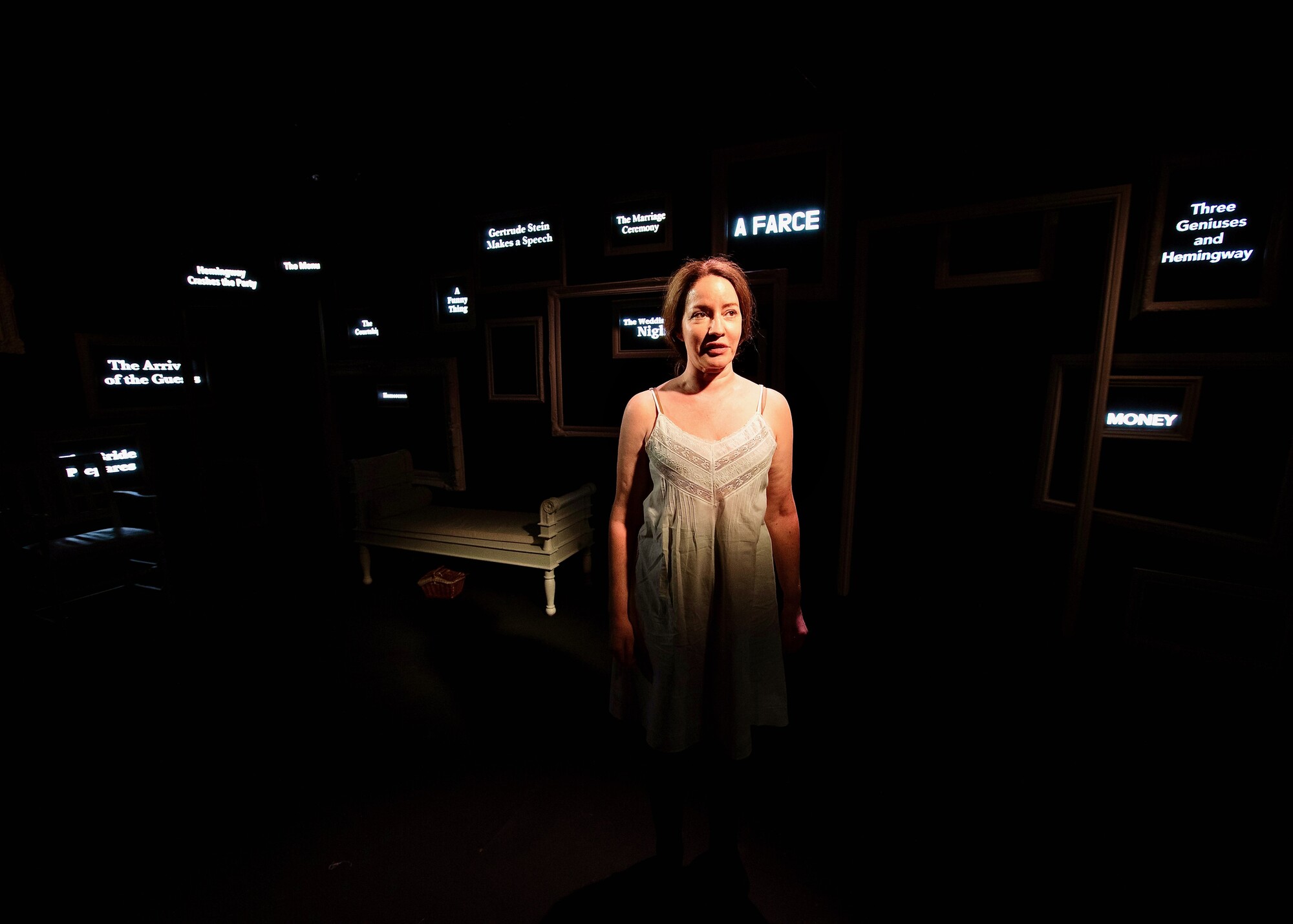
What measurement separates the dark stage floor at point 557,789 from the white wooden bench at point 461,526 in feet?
2.14

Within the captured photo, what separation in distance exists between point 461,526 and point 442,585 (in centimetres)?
44

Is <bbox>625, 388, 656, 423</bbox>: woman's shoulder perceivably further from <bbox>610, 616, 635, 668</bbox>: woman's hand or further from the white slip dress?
<bbox>610, 616, 635, 668</bbox>: woman's hand

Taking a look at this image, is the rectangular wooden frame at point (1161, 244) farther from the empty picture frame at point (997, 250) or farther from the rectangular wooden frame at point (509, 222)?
the rectangular wooden frame at point (509, 222)

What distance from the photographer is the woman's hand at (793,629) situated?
6.38 feet

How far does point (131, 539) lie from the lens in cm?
376

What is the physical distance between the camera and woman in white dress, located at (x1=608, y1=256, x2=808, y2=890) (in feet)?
5.50

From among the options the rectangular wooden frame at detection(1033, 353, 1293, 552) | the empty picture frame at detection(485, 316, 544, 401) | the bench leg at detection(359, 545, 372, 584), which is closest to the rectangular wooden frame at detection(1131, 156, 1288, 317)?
the rectangular wooden frame at detection(1033, 353, 1293, 552)

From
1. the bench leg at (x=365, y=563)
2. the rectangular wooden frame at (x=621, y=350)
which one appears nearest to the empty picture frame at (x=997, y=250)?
the rectangular wooden frame at (x=621, y=350)

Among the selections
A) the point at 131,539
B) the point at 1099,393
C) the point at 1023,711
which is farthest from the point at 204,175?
the point at 1023,711

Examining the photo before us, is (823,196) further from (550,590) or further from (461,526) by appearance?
(461,526)

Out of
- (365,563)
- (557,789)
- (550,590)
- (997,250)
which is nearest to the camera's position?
(557,789)

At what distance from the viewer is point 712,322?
170 centimetres

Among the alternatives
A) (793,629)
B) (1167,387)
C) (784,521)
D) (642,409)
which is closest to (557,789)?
(793,629)

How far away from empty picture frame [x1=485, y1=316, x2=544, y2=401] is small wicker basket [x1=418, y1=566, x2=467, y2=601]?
1383 mm
